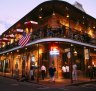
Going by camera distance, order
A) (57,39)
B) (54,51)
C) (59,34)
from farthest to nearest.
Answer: (54,51)
(59,34)
(57,39)

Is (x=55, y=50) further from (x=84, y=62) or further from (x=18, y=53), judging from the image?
(x=18, y=53)

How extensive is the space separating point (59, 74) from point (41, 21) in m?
8.13

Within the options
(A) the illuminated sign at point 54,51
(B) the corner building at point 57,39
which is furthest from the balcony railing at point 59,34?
(A) the illuminated sign at point 54,51

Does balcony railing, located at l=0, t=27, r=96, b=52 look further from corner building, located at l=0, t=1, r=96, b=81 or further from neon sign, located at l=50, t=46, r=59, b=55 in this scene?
neon sign, located at l=50, t=46, r=59, b=55

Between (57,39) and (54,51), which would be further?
(54,51)

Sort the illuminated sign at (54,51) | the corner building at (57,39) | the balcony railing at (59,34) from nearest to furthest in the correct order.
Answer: the balcony railing at (59,34), the corner building at (57,39), the illuminated sign at (54,51)

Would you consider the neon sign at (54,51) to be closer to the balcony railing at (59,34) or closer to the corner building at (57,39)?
the corner building at (57,39)

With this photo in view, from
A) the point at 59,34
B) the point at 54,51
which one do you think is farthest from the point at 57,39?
the point at 54,51

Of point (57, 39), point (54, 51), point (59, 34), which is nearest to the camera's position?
point (57, 39)

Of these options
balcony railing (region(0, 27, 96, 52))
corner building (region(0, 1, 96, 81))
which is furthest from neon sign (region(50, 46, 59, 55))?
balcony railing (region(0, 27, 96, 52))

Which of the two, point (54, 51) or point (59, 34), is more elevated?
point (59, 34)

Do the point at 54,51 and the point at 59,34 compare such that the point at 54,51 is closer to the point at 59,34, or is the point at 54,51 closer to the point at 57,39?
the point at 59,34

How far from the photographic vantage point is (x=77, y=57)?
27109 mm

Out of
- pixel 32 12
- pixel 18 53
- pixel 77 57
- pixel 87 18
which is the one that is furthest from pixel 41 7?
pixel 18 53
